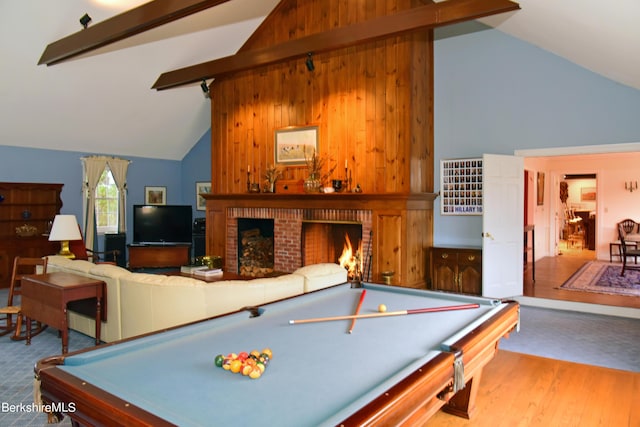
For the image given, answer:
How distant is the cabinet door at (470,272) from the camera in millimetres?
6242

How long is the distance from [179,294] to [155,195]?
7180 millimetres

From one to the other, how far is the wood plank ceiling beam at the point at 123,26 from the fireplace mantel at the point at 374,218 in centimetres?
292

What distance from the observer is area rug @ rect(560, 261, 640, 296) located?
22.0 feet

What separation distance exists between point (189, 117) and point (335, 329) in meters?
8.20

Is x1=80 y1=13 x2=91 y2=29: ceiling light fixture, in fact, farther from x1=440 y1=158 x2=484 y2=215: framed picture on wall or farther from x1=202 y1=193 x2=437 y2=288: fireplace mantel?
x1=440 y1=158 x2=484 y2=215: framed picture on wall

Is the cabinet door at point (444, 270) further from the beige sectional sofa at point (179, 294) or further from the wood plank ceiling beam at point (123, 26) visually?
the wood plank ceiling beam at point (123, 26)

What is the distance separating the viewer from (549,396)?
307 cm

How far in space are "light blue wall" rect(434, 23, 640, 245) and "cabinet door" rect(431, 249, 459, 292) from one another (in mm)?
475

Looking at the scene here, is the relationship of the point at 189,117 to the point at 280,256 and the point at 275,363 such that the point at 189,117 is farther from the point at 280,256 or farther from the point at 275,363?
the point at 275,363

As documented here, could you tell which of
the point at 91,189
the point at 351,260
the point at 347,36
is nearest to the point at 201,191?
the point at 91,189

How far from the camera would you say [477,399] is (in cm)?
302

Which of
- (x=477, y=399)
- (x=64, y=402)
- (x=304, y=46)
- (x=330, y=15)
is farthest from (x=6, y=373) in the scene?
(x=330, y=15)

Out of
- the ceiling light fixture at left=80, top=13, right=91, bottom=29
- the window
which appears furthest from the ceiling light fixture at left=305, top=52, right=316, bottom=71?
the window

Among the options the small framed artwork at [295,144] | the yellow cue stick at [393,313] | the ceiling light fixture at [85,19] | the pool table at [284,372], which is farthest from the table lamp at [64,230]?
the yellow cue stick at [393,313]
